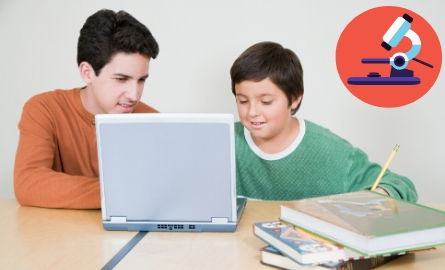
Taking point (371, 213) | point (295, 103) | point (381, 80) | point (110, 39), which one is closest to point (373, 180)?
point (295, 103)

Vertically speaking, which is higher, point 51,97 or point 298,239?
point 51,97

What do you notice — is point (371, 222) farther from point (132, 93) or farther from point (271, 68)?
point (132, 93)

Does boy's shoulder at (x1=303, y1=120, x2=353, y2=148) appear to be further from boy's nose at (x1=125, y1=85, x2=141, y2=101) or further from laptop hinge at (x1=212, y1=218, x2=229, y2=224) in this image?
laptop hinge at (x1=212, y1=218, x2=229, y2=224)

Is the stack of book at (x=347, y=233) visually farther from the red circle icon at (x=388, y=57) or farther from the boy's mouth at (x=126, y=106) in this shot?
the red circle icon at (x=388, y=57)

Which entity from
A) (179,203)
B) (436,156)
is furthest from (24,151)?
(436,156)

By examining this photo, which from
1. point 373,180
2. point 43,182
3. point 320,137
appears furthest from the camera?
point 320,137

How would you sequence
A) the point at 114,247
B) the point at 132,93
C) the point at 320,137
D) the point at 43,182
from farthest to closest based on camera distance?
the point at 320,137 < the point at 132,93 < the point at 43,182 < the point at 114,247

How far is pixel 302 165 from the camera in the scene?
73.6 inches

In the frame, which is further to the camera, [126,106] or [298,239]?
[126,106]

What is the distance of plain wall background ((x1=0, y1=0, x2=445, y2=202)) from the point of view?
270 centimetres

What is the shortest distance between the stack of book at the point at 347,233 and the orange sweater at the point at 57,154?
0.57 meters

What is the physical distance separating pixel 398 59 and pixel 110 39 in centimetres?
158

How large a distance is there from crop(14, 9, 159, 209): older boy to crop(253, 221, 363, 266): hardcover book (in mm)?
681

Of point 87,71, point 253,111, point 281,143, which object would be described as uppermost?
point 87,71
